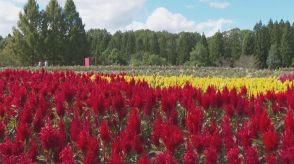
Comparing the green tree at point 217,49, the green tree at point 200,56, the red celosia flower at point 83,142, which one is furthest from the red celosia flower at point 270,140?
the green tree at point 217,49

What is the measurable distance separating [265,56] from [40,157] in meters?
77.0

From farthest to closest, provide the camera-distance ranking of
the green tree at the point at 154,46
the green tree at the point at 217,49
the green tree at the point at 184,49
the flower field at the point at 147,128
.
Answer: the green tree at the point at 154,46, the green tree at the point at 184,49, the green tree at the point at 217,49, the flower field at the point at 147,128

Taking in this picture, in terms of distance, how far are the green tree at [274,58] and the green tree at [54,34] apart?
32.9 m

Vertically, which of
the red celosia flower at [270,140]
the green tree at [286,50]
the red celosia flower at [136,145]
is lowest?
the red celosia flower at [136,145]

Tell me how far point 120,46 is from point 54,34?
51457 millimetres

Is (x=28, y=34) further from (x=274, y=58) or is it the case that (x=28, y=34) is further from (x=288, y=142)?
(x=288, y=142)

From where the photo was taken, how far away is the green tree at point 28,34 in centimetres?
5275

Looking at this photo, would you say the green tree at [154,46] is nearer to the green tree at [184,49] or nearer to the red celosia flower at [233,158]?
the green tree at [184,49]

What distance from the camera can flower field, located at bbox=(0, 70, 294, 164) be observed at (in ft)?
10.6

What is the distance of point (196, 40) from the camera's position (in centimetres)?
10225

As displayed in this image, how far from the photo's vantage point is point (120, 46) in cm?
10662

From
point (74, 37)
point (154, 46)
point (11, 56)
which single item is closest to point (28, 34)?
point (11, 56)

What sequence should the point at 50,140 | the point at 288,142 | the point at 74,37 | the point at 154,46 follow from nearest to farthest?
the point at 288,142 < the point at 50,140 < the point at 74,37 < the point at 154,46

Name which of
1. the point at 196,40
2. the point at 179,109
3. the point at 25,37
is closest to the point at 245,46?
the point at 196,40
